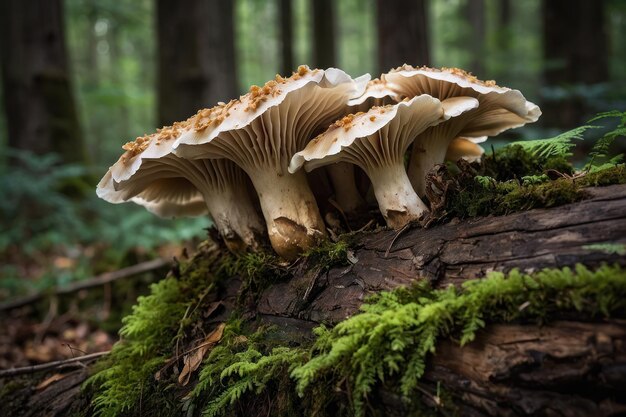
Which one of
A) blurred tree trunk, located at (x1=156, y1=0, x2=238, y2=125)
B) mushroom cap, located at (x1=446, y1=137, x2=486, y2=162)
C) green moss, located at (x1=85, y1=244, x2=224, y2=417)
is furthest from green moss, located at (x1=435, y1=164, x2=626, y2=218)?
blurred tree trunk, located at (x1=156, y1=0, x2=238, y2=125)

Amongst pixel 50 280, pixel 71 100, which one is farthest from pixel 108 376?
pixel 71 100

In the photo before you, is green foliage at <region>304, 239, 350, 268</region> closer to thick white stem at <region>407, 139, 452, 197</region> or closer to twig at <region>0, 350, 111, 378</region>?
thick white stem at <region>407, 139, 452, 197</region>

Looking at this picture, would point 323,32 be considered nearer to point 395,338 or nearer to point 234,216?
point 234,216

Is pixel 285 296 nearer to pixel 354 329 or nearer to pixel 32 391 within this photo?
pixel 354 329

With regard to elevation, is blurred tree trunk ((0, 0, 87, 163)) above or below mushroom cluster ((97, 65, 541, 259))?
above

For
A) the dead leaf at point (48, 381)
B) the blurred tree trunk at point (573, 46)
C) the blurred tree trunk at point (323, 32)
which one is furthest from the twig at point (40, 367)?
the blurred tree trunk at point (323, 32)

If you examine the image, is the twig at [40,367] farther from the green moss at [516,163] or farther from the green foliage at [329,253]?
the green moss at [516,163]

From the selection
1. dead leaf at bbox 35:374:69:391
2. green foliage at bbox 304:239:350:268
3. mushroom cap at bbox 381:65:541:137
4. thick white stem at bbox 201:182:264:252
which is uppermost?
mushroom cap at bbox 381:65:541:137
